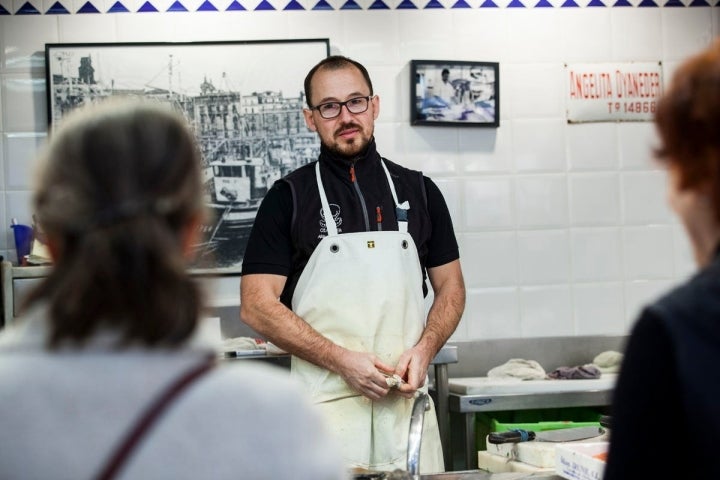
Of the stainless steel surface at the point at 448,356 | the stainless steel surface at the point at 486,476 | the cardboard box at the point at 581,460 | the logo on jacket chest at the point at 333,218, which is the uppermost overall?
the logo on jacket chest at the point at 333,218

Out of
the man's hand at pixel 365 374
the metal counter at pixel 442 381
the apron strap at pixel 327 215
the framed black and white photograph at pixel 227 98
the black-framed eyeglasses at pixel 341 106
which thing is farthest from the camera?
the framed black and white photograph at pixel 227 98

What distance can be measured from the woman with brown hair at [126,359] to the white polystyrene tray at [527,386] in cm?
289

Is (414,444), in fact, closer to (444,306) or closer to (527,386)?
(444,306)

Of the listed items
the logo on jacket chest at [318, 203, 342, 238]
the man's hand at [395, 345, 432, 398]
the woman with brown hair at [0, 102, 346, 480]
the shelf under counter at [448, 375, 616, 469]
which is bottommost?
the shelf under counter at [448, 375, 616, 469]

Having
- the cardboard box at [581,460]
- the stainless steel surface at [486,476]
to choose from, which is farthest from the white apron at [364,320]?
the cardboard box at [581,460]

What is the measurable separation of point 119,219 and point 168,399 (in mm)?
200

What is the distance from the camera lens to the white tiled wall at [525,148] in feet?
14.5

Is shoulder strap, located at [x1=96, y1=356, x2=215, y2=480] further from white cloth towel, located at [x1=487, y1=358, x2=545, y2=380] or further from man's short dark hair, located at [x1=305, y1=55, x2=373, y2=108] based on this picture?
white cloth towel, located at [x1=487, y1=358, x2=545, y2=380]

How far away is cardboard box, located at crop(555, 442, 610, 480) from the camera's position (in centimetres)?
219

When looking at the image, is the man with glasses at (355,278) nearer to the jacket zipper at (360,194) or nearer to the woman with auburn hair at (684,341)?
the jacket zipper at (360,194)

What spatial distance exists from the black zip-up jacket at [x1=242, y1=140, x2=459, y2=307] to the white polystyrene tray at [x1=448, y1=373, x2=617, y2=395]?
2.82 ft

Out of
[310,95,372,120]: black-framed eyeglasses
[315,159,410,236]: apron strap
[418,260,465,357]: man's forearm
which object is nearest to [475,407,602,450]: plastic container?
[418,260,465,357]: man's forearm

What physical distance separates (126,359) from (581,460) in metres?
1.37

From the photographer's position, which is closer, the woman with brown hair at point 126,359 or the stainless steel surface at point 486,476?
the woman with brown hair at point 126,359
